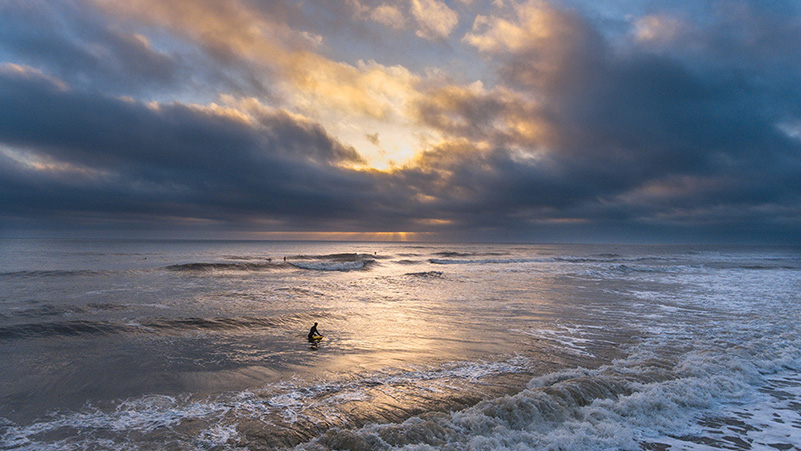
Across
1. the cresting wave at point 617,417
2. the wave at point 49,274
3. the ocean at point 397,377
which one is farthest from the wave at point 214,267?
the cresting wave at point 617,417

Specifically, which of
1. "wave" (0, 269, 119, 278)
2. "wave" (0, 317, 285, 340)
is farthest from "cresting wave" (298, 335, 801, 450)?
"wave" (0, 269, 119, 278)

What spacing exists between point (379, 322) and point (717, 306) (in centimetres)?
1878

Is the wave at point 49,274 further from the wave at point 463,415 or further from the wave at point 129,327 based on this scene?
the wave at point 463,415

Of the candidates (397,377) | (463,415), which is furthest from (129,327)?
(463,415)

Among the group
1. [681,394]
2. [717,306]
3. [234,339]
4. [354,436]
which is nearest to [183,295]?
[234,339]

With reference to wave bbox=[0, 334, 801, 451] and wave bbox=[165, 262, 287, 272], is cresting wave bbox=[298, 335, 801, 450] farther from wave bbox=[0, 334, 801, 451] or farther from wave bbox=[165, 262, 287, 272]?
wave bbox=[165, 262, 287, 272]

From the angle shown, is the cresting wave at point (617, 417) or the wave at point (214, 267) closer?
the cresting wave at point (617, 417)

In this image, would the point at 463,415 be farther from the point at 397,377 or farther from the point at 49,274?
the point at 49,274

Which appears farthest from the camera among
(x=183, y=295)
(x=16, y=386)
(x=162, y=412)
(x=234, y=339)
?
(x=183, y=295)

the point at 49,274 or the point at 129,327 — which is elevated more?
the point at 129,327

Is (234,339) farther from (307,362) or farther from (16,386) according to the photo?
(16,386)

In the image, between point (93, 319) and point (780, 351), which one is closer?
point (780, 351)

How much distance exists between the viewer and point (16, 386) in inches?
318

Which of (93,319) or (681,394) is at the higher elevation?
(681,394)
